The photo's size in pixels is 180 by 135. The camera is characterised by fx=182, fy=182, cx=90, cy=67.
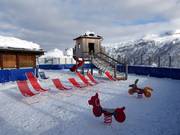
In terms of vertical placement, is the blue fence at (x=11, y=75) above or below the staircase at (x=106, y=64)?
below

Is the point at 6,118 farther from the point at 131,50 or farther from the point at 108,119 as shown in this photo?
the point at 131,50

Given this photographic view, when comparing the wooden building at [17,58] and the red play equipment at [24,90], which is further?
the wooden building at [17,58]

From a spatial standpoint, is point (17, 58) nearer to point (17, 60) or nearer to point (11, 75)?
point (17, 60)

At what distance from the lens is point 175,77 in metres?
18.0

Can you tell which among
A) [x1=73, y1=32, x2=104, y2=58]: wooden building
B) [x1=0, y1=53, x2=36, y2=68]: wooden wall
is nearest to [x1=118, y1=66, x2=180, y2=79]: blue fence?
[x1=73, y1=32, x2=104, y2=58]: wooden building

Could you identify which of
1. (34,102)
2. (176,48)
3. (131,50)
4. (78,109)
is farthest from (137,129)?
(131,50)

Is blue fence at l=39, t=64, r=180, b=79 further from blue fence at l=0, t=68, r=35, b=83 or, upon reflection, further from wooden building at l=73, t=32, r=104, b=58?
blue fence at l=0, t=68, r=35, b=83

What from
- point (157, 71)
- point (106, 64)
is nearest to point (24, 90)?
point (106, 64)

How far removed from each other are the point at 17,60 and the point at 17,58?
196 millimetres

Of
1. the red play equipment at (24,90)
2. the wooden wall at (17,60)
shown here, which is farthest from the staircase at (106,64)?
the red play equipment at (24,90)

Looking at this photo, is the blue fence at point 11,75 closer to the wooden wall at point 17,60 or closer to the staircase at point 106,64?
the wooden wall at point 17,60

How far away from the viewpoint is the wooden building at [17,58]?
16562 mm

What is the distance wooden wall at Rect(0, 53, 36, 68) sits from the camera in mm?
16641

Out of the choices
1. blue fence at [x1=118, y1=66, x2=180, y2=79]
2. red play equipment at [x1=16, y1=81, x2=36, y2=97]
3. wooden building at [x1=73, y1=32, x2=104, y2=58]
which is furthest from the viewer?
wooden building at [x1=73, y1=32, x2=104, y2=58]
